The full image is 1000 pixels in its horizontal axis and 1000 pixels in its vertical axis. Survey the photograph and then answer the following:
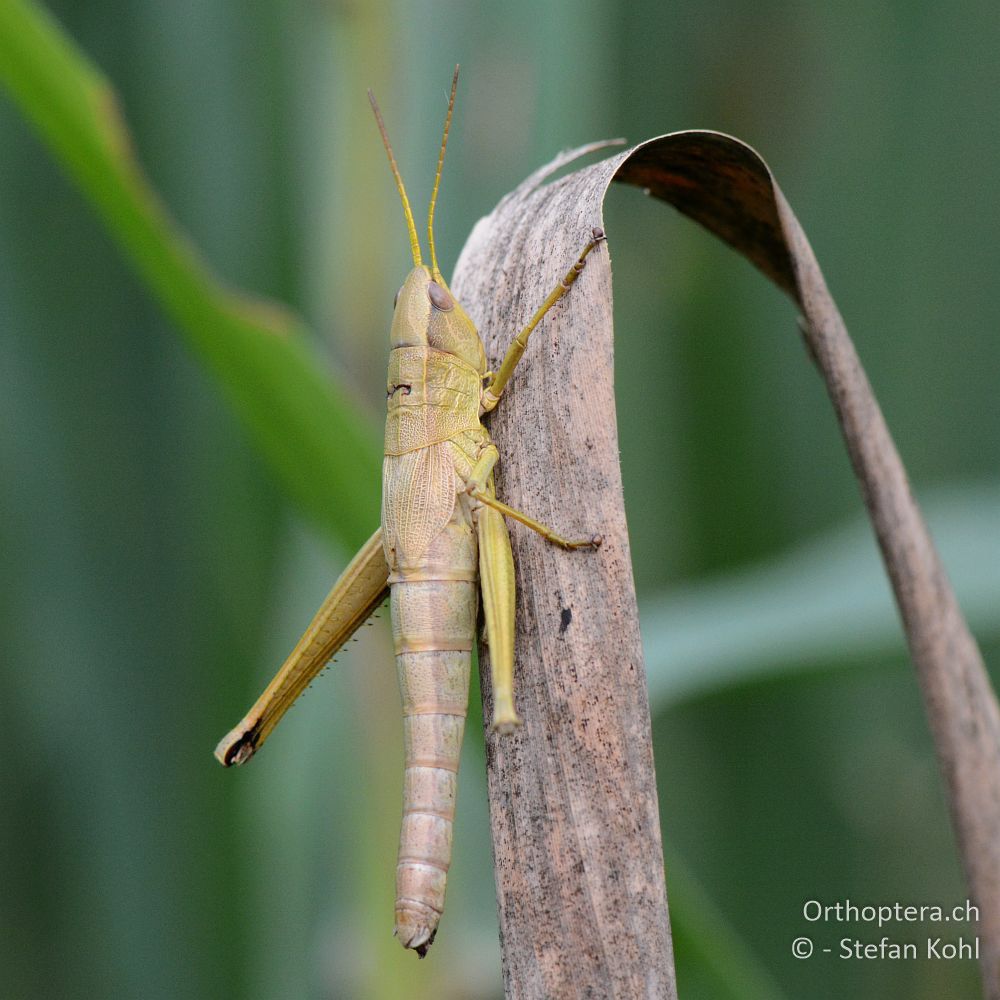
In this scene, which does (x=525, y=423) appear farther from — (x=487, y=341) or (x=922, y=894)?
(x=922, y=894)

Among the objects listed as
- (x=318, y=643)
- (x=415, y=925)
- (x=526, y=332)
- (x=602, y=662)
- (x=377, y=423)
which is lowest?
(x=415, y=925)

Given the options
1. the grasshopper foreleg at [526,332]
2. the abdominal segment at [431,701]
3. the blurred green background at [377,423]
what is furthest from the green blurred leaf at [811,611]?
the grasshopper foreleg at [526,332]

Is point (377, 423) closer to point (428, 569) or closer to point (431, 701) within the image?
point (428, 569)

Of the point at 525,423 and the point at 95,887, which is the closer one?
the point at 525,423

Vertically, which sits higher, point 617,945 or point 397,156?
point 397,156

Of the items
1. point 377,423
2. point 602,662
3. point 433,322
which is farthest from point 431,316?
point 602,662

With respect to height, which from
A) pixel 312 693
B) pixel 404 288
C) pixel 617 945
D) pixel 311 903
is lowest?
pixel 617 945

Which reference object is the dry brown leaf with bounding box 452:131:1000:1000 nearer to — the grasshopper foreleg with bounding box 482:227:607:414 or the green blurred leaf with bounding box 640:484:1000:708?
the grasshopper foreleg with bounding box 482:227:607:414

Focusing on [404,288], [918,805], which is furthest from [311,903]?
[918,805]
